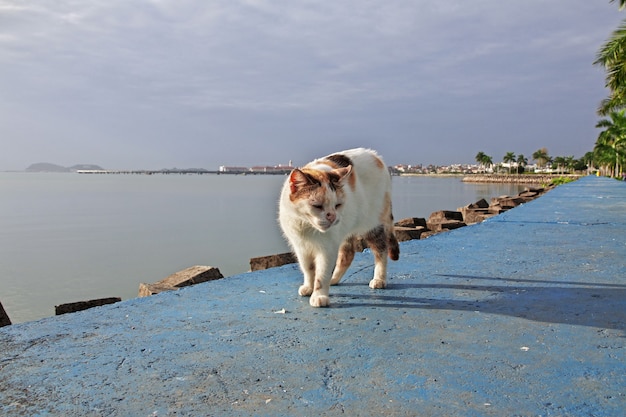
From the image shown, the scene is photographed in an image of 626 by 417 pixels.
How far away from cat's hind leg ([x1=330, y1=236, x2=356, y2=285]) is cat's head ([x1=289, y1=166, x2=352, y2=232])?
74 centimetres

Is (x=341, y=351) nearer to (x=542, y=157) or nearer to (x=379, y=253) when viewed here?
(x=379, y=253)

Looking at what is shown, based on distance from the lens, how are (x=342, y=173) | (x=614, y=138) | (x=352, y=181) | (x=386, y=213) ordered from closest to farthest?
(x=342, y=173), (x=352, y=181), (x=386, y=213), (x=614, y=138)

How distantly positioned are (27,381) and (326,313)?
4.84 feet

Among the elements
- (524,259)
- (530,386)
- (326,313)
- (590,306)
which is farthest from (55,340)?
(524,259)

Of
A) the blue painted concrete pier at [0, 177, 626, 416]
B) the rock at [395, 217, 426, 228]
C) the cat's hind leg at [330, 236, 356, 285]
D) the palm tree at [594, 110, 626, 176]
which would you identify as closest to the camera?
the blue painted concrete pier at [0, 177, 626, 416]

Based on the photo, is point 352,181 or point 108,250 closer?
point 352,181

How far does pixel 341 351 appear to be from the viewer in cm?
217

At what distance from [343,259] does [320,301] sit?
28.0 inches

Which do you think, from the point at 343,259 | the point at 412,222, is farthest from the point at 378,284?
the point at 412,222

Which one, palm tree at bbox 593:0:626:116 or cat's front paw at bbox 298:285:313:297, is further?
palm tree at bbox 593:0:626:116

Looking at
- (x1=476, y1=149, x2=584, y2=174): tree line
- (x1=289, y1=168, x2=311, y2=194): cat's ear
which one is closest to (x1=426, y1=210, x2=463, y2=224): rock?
(x1=289, y1=168, x2=311, y2=194): cat's ear

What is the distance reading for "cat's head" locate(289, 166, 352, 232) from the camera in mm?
2691

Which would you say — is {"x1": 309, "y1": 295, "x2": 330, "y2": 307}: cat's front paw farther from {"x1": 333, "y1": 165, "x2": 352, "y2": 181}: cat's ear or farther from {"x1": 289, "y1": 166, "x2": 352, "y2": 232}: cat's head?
{"x1": 333, "y1": 165, "x2": 352, "y2": 181}: cat's ear

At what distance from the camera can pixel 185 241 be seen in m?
13.0
